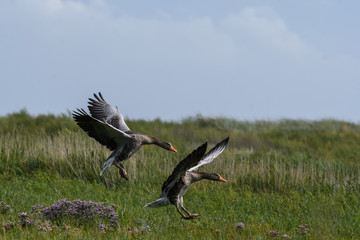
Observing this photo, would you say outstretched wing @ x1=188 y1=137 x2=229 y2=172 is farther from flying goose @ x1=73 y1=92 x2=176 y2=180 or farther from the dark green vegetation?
the dark green vegetation

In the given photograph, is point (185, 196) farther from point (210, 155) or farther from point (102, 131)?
point (102, 131)

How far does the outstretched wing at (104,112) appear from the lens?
7.35m

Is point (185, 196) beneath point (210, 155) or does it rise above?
beneath

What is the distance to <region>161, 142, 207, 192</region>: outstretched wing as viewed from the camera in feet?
16.7

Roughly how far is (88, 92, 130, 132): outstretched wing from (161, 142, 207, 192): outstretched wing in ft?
4.74

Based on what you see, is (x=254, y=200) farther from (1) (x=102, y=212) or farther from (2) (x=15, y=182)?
(2) (x=15, y=182)

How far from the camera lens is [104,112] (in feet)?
25.6

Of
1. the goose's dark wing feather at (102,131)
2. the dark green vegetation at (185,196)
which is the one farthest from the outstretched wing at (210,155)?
the dark green vegetation at (185,196)

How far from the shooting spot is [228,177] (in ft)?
43.3

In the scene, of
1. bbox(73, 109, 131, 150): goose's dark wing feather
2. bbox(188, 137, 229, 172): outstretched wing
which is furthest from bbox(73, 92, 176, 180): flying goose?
bbox(188, 137, 229, 172): outstretched wing

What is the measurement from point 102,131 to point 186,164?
1.28 m

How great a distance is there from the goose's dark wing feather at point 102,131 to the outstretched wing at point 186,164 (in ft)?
2.29

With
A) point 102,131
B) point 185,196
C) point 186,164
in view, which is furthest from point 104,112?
point 185,196

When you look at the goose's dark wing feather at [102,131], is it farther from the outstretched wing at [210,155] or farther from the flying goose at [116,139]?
the outstretched wing at [210,155]
